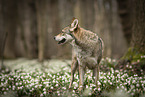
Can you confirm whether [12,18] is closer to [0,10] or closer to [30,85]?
[0,10]

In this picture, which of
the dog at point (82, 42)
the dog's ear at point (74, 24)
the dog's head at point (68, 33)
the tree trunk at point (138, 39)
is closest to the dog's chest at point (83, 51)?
the dog at point (82, 42)

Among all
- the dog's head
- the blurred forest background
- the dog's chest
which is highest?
the blurred forest background

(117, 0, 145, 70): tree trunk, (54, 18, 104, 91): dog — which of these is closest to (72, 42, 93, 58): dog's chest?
(54, 18, 104, 91): dog

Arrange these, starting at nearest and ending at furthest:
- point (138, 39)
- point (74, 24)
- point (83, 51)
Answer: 1. point (74, 24)
2. point (83, 51)
3. point (138, 39)

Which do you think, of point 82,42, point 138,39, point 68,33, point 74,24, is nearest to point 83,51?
point 82,42

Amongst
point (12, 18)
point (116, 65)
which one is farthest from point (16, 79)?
point (12, 18)

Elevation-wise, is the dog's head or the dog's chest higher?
the dog's head

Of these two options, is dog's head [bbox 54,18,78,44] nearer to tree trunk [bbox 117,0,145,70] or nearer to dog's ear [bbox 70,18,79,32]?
dog's ear [bbox 70,18,79,32]

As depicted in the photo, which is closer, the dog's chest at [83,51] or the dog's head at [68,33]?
the dog's head at [68,33]

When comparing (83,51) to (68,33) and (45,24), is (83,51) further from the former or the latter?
(45,24)

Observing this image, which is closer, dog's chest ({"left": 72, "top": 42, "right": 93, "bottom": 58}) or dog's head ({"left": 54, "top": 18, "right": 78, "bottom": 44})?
dog's head ({"left": 54, "top": 18, "right": 78, "bottom": 44})

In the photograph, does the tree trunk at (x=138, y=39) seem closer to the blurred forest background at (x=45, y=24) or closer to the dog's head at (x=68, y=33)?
the blurred forest background at (x=45, y=24)

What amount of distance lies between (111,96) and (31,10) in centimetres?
1590

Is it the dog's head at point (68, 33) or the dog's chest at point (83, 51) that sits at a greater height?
the dog's head at point (68, 33)
